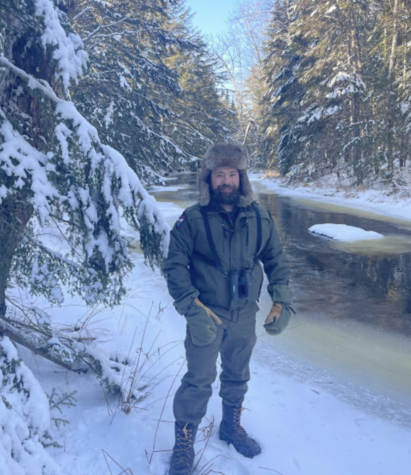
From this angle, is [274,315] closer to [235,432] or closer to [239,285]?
[239,285]

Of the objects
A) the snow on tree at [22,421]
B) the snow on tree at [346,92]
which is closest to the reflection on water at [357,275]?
the snow on tree at [22,421]

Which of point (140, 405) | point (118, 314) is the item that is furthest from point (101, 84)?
point (140, 405)

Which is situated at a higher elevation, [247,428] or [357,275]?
[357,275]

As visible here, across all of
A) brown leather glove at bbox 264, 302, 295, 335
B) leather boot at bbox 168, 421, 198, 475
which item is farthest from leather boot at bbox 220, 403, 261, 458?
brown leather glove at bbox 264, 302, 295, 335

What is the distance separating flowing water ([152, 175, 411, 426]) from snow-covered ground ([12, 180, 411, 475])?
16 centimetres

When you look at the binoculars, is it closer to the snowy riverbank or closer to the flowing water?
the flowing water

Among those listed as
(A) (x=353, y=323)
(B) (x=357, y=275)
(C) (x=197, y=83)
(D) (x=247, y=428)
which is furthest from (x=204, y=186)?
(C) (x=197, y=83)

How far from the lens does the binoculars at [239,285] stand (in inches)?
95.7

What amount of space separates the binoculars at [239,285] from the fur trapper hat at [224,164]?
0.49m

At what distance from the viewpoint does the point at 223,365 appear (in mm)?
2666

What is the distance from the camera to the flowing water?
359 cm

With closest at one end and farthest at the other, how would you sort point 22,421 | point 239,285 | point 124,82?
point 22,421 → point 239,285 → point 124,82

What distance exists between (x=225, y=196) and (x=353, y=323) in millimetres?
3531

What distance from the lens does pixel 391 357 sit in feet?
13.8
